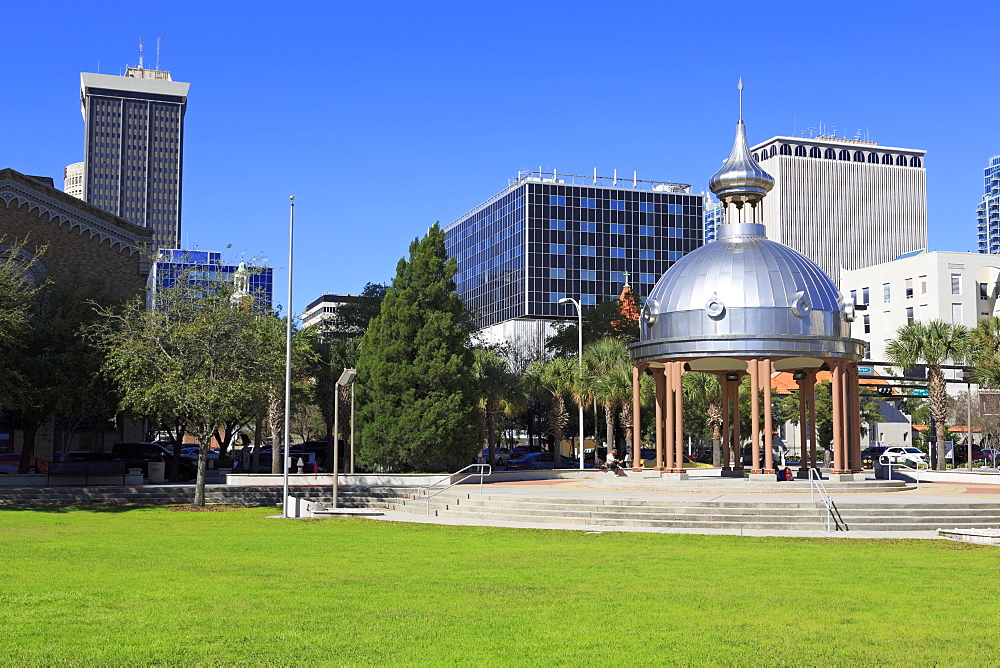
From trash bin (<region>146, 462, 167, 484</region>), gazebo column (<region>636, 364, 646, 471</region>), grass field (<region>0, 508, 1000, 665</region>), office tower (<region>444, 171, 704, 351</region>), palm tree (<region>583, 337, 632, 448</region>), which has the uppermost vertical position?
office tower (<region>444, 171, 704, 351</region>)

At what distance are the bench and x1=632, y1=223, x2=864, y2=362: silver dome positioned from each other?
61.4 ft

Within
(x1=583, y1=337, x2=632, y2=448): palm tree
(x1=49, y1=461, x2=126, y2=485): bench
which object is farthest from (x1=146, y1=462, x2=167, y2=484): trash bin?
(x1=583, y1=337, x2=632, y2=448): palm tree

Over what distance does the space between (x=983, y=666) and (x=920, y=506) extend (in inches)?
711

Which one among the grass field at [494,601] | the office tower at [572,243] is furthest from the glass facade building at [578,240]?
the grass field at [494,601]

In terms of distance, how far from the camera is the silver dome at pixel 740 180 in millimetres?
37781

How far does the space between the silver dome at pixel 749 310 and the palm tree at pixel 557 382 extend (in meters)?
20.0

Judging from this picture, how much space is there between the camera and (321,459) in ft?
174

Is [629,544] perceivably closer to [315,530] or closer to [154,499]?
[315,530]

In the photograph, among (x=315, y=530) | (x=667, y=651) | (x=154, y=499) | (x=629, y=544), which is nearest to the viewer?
(x=667, y=651)

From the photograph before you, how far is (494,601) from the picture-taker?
13.1 meters

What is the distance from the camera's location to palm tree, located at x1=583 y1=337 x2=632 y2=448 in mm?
54156

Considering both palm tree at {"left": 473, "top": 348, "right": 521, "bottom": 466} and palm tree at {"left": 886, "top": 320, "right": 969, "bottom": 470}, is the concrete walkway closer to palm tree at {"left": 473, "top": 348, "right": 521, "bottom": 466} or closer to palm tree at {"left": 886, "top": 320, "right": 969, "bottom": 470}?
palm tree at {"left": 886, "top": 320, "right": 969, "bottom": 470}

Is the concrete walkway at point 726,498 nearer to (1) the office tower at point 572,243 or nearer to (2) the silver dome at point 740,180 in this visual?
(2) the silver dome at point 740,180

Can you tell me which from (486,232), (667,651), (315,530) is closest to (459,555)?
(315,530)
